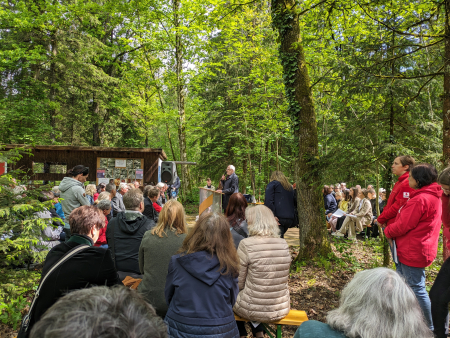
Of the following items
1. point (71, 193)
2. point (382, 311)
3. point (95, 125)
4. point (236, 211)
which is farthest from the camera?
point (95, 125)

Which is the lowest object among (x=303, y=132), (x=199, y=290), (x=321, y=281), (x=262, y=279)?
(x=321, y=281)

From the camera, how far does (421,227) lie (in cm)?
346

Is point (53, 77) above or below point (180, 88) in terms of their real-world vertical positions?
above

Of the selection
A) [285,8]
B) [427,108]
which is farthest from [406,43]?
[285,8]

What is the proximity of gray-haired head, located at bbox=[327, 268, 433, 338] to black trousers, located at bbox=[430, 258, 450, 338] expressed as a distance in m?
1.77

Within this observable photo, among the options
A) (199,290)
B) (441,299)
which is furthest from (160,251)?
(441,299)

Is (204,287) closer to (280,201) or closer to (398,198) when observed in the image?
(398,198)

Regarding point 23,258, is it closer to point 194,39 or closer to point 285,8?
point 285,8

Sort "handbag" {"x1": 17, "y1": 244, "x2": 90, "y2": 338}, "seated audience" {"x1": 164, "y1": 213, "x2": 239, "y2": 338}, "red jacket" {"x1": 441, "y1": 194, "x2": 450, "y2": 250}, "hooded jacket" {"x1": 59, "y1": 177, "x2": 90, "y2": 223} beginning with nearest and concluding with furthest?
"handbag" {"x1": 17, "y1": 244, "x2": 90, "y2": 338}
"seated audience" {"x1": 164, "y1": 213, "x2": 239, "y2": 338}
"red jacket" {"x1": 441, "y1": 194, "x2": 450, "y2": 250}
"hooded jacket" {"x1": 59, "y1": 177, "x2": 90, "y2": 223}

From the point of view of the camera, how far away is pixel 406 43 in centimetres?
526

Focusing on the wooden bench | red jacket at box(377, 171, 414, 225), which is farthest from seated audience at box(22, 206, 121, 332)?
red jacket at box(377, 171, 414, 225)

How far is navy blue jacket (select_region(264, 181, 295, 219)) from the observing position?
625 cm

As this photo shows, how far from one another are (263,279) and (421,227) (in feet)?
6.66

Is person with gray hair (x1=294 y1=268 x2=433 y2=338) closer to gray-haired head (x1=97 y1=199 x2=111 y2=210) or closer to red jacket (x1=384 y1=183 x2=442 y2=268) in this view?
red jacket (x1=384 y1=183 x2=442 y2=268)
